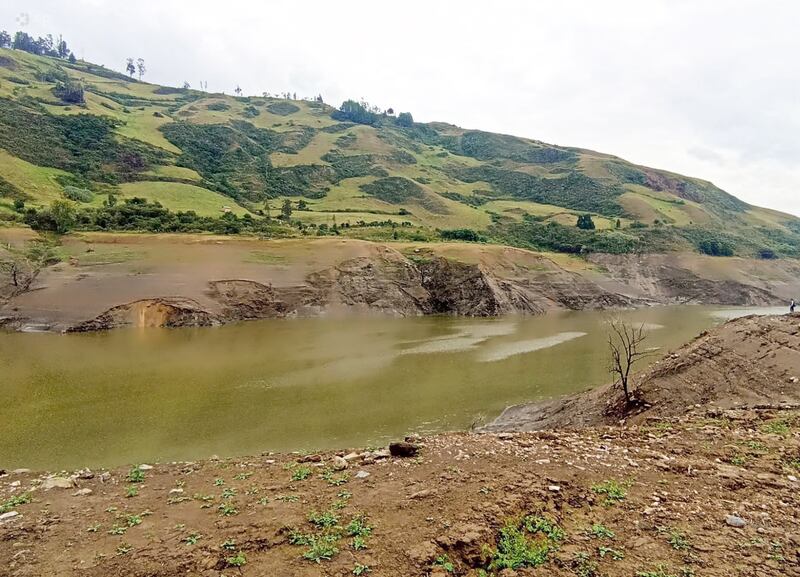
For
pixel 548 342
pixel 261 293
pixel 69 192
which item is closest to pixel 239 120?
pixel 69 192

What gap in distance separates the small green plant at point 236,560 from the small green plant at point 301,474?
3092mm

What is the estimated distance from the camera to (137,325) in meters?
41.5

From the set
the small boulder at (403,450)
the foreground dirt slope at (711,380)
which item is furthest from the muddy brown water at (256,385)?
the small boulder at (403,450)

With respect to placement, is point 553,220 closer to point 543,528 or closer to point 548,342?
point 548,342

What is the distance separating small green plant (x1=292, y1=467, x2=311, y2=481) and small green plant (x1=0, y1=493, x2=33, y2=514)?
4840 mm

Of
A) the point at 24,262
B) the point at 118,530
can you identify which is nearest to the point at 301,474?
the point at 118,530

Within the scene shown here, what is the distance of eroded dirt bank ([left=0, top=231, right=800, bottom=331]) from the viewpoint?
42.3m

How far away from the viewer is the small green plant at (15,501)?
8.62 metres

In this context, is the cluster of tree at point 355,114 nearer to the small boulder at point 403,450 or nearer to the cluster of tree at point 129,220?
the cluster of tree at point 129,220

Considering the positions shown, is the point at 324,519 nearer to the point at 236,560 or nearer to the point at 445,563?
the point at 236,560

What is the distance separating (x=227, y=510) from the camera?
828 cm

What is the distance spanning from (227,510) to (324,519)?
76.3 inches

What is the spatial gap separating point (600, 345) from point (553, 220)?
64211 mm

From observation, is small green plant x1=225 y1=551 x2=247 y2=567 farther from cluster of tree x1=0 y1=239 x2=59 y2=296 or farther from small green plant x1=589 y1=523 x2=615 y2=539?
cluster of tree x1=0 y1=239 x2=59 y2=296
